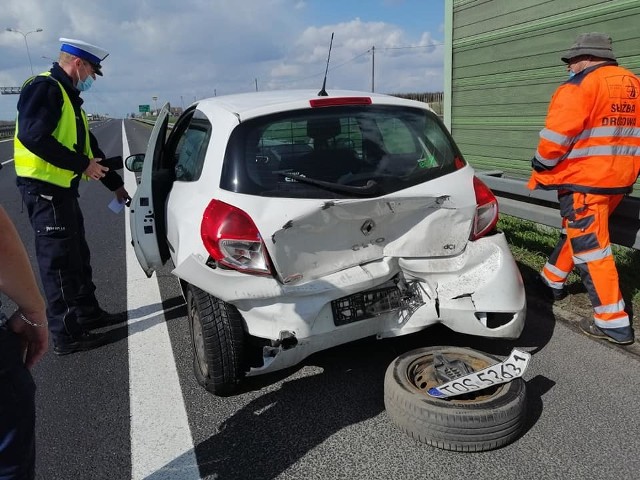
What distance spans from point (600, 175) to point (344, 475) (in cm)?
253

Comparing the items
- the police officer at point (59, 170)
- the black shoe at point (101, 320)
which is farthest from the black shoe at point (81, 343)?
the black shoe at point (101, 320)

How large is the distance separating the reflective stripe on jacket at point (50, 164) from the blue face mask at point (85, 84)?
257 millimetres

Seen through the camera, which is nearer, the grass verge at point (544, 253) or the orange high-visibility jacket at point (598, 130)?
the orange high-visibility jacket at point (598, 130)

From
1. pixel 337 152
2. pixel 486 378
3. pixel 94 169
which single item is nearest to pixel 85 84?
pixel 94 169

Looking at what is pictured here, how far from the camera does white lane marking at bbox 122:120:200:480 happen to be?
97.5 inches

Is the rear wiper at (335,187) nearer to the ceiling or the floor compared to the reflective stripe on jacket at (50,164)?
nearer to the floor

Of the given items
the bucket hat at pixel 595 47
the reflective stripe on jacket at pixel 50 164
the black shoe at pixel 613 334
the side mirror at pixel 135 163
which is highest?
the bucket hat at pixel 595 47

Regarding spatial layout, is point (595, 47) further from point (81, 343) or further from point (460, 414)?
point (81, 343)

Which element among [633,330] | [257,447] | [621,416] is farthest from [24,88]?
[633,330]

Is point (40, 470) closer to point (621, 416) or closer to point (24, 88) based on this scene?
point (24, 88)

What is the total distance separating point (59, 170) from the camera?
139 inches

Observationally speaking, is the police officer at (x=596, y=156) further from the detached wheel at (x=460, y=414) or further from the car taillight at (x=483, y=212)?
the detached wheel at (x=460, y=414)

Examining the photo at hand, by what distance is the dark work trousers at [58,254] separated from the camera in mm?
3572

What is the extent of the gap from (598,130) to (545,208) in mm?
958
